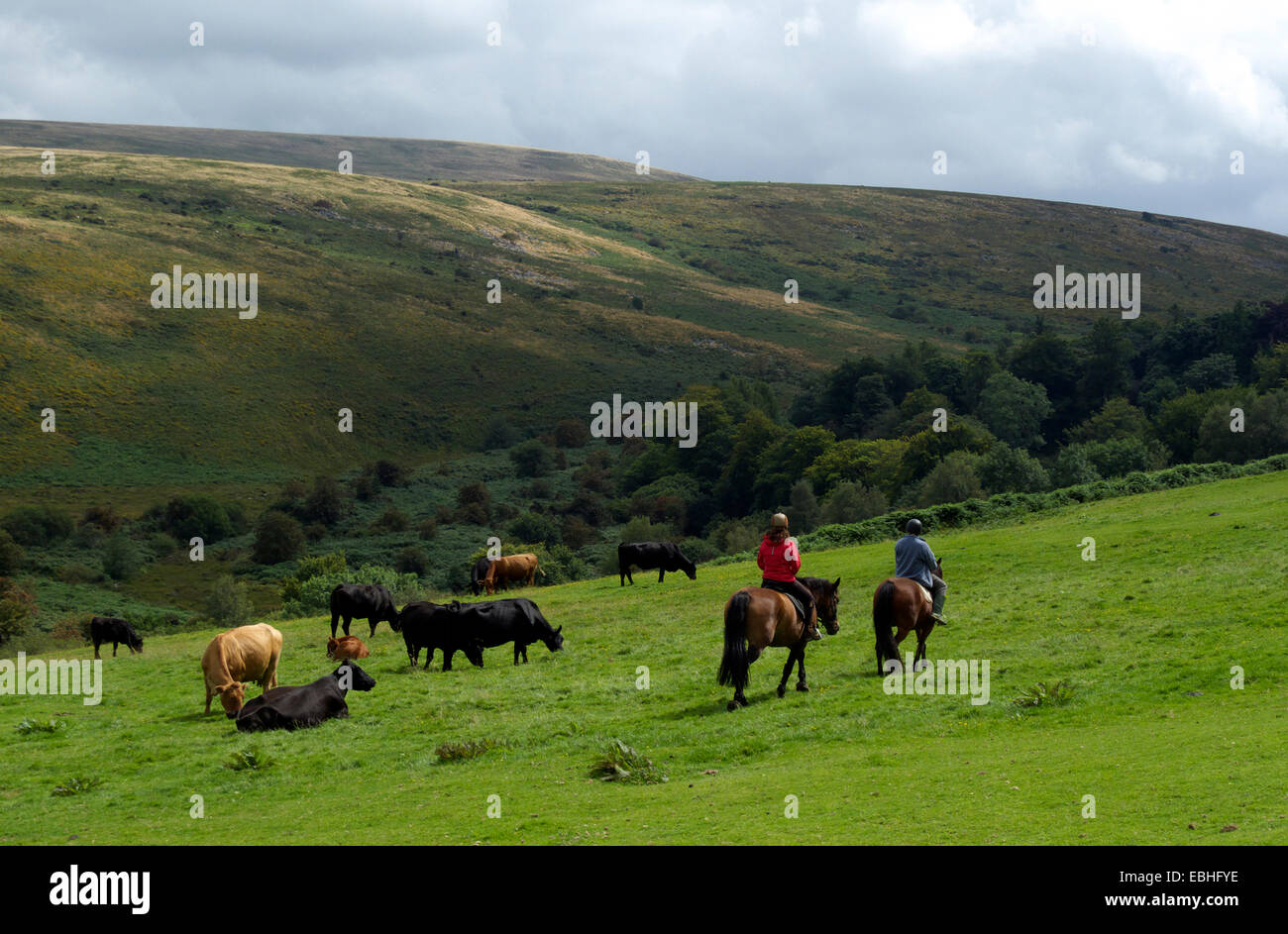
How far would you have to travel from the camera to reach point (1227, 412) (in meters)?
67.2

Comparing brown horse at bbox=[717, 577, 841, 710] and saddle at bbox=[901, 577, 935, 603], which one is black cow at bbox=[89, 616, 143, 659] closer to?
brown horse at bbox=[717, 577, 841, 710]

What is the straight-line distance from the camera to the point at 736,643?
54.5 feet

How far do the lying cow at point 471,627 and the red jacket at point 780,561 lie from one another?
8.19 meters

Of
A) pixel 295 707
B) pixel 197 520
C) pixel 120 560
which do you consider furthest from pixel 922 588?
pixel 197 520

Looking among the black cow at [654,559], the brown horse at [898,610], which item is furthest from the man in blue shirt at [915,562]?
the black cow at [654,559]

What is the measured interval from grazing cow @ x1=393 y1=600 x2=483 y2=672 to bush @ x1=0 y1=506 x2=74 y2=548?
71398 millimetres

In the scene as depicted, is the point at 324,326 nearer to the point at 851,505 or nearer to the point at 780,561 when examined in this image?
the point at 851,505

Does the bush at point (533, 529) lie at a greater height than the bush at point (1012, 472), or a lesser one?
lesser

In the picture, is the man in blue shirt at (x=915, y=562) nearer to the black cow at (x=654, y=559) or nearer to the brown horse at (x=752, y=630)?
the brown horse at (x=752, y=630)

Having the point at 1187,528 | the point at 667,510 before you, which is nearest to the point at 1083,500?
the point at 1187,528

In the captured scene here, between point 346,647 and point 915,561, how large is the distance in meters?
14.4

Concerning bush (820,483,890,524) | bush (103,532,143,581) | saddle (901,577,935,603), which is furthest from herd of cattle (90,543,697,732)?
bush (103,532,143,581)

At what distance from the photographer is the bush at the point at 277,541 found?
87.6m

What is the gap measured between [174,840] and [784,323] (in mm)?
166313
